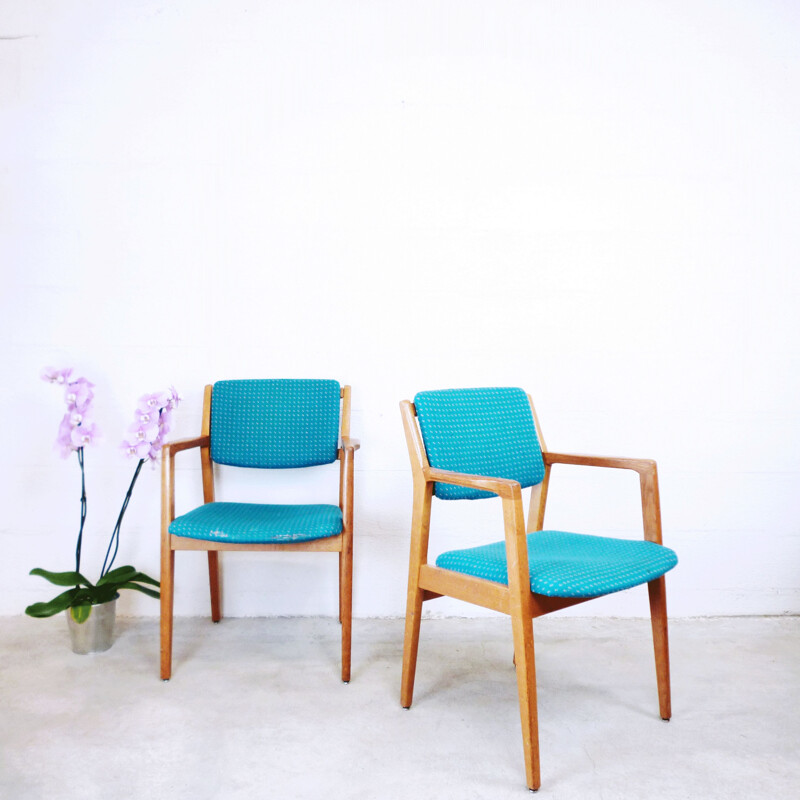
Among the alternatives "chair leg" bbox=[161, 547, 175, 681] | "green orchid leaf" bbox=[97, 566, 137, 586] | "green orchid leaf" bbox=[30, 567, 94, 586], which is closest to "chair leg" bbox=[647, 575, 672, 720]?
"chair leg" bbox=[161, 547, 175, 681]

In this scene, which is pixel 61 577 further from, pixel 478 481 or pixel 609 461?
pixel 609 461

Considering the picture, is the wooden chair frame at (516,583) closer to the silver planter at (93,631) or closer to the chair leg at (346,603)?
the chair leg at (346,603)

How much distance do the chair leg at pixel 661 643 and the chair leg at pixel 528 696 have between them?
18.5 inches

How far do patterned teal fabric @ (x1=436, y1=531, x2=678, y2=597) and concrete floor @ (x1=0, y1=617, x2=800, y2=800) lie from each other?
18.0 inches

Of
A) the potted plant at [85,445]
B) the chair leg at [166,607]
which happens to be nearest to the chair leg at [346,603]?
the chair leg at [166,607]

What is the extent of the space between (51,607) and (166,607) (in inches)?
18.8

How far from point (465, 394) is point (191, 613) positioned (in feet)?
4.86

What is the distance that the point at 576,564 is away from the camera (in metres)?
1.50

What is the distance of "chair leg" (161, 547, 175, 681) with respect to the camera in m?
1.94

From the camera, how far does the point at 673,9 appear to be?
8.36 ft

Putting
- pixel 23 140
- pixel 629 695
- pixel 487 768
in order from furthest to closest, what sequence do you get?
pixel 23 140 < pixel 629 695 < pixel 487 768

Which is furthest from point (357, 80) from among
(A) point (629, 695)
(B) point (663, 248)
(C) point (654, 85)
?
(A) point (629, 695)

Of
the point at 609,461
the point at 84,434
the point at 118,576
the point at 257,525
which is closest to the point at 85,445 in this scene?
the point at 84,434

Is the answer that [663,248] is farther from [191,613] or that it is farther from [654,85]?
[191,613]
